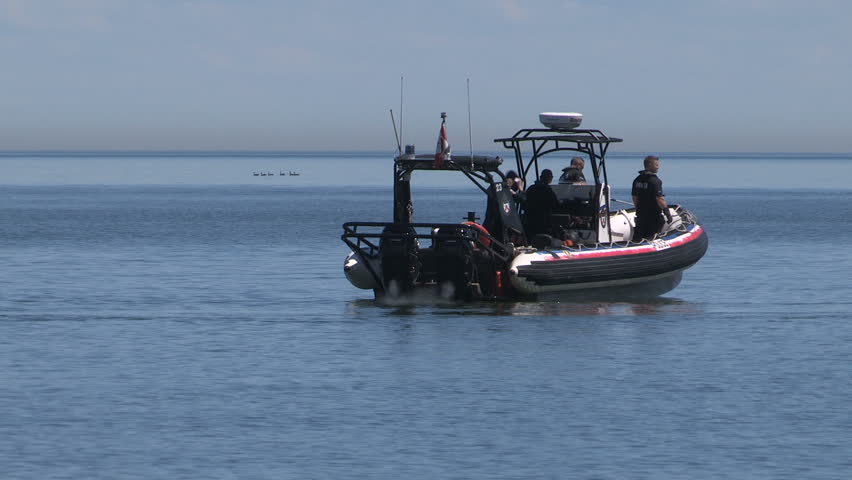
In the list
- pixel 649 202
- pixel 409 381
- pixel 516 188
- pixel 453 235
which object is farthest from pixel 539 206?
pixel 409 381

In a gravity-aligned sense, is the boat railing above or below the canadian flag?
below

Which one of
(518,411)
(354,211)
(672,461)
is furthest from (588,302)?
(354,211)

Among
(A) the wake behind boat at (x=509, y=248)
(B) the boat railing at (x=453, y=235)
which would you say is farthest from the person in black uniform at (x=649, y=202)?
(B) the boat railing at (x=453, y=235)

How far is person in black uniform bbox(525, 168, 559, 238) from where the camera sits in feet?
62.5

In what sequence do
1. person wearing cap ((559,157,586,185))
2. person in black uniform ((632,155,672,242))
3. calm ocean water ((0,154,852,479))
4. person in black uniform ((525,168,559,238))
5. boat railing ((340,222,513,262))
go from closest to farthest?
calm ocean water ((0,154,852,479)) → boat railing ((340,222,513,262)) → person in black uniform ((525,168,559,238)) → person wearing cap ((559,157,586,185)) → person in black uniform ((632,155,672,242))

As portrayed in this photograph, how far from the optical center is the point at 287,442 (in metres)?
11.0

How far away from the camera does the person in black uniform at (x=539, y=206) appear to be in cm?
1906

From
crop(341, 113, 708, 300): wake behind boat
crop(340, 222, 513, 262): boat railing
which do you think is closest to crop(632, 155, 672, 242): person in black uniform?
crop(341, 113, 708, 300): wake behind boat

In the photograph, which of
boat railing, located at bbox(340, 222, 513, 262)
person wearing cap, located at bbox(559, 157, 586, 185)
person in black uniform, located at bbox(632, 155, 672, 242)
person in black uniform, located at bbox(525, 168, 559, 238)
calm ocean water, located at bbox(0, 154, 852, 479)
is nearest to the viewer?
calm ocean water, located at bbox(0, 154, 852, 479)

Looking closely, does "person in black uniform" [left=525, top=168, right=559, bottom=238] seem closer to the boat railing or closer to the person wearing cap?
the person wearing cap

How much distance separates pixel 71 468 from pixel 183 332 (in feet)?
24.9

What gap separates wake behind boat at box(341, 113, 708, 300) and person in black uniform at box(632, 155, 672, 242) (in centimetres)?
34

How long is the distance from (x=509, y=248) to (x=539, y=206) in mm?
869

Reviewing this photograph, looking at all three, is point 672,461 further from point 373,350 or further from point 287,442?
point 373,350
